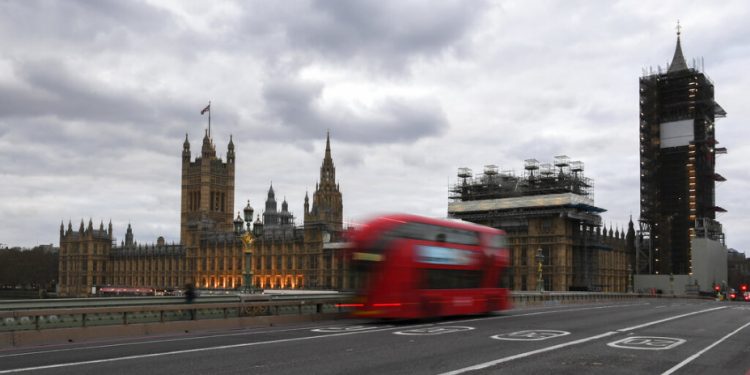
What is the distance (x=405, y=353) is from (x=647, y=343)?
25.0ft

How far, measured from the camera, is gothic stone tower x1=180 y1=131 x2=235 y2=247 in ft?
603

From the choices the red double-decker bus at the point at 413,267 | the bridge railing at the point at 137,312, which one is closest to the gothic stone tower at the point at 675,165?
the red double-decker bus at the point at 413,267

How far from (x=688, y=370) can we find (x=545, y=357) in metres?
3.05

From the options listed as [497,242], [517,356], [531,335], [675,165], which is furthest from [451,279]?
[675,165]

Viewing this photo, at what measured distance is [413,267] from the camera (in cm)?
2653

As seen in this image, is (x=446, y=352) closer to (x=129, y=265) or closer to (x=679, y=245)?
(x=679, y=245)

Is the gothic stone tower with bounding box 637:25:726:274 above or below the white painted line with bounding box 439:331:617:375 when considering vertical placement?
above

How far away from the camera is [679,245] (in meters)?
118

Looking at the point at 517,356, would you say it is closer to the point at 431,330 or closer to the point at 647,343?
the point at 647,343

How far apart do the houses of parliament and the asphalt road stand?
86.7m

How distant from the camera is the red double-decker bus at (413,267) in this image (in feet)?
84.7

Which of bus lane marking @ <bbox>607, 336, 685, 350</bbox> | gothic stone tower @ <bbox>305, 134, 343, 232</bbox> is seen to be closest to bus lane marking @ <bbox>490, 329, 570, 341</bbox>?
bus lane marking @ <bbox>607, 336, 685, 350</bbox>

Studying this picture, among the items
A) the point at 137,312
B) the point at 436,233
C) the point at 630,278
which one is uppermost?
the point at 436,233

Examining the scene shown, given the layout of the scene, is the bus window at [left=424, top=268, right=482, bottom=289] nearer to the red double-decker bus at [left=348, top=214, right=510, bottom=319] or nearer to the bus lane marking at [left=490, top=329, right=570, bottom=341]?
the red double-decker bus at [left=348, top=214, right=510, bottom=319]
